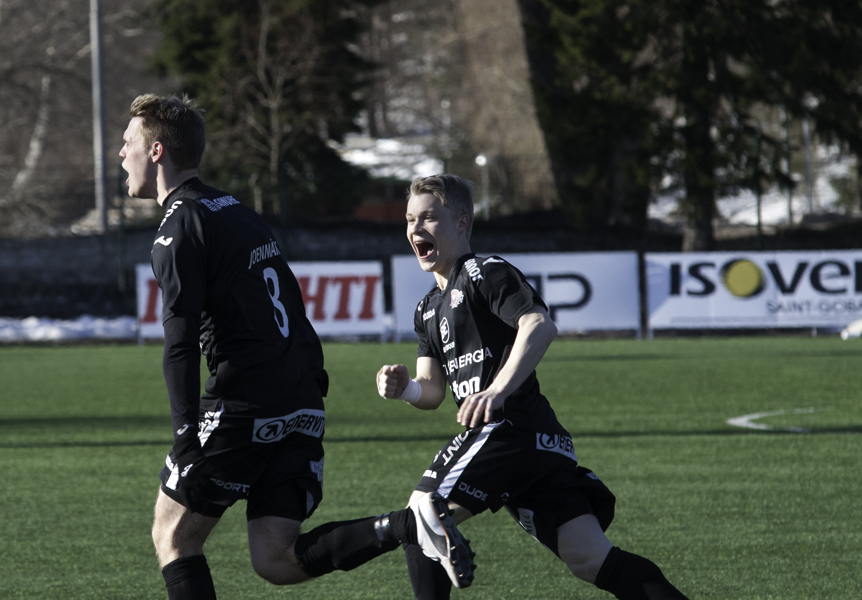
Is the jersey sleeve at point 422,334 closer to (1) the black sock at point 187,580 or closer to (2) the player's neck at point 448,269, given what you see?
(2) the player's neck at point 448,269

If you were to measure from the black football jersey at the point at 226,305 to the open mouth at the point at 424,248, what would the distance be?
45 cm

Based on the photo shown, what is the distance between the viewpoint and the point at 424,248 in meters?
4.14

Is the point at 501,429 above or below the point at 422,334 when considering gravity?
below

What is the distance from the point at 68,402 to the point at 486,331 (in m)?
9.14

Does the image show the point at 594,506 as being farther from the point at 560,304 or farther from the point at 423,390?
the point at 560,304

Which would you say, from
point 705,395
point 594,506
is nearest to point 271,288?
point 594,506

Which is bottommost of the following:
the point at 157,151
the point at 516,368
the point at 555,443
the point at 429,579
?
the point at 429,579

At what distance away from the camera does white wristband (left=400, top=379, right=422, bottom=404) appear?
4188 millimetres

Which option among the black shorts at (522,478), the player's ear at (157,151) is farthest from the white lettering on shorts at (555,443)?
the player's ear at (157,151)

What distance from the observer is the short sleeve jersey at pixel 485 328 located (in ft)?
12.8

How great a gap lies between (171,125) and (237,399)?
0.90 meters

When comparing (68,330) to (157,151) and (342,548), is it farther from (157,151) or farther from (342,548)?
(342,548)

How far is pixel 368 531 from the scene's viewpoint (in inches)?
155

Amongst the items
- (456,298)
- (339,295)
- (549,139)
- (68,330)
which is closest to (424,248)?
(456,298)
